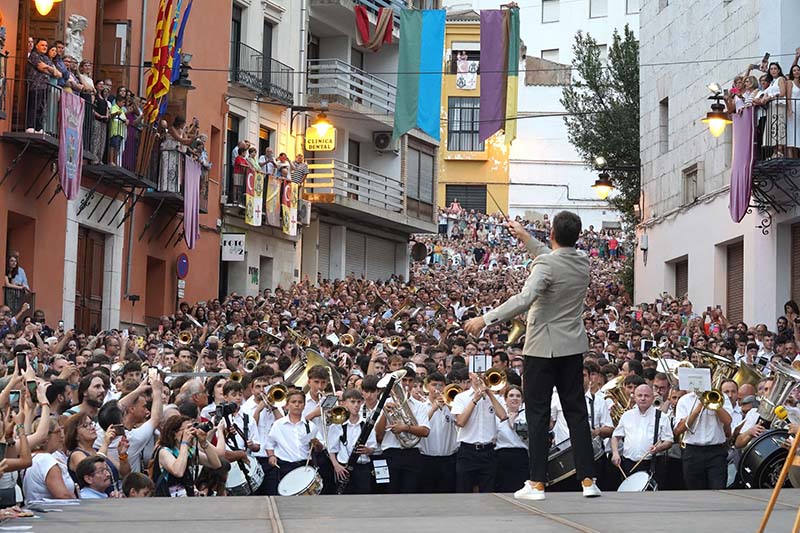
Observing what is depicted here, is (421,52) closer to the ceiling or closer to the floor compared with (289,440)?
closer to the ceiling

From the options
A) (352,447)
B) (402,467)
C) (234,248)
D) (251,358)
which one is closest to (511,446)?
(402,467)

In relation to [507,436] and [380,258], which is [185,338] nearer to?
[507,436]

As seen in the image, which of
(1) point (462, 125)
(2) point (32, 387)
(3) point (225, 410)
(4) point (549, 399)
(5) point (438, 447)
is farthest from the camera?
(1) point (462, 125)

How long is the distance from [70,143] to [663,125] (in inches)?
696

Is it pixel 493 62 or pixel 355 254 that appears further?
pixel 355 254

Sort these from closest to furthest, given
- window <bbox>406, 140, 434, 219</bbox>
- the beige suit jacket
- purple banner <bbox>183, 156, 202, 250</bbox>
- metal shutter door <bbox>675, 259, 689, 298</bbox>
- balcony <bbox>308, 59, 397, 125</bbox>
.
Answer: the beige suit jacket → purple banner <bbox>183, 156, 202, 250</bbox> → metal shutter door <bbox>675, 259, 689, 298</bbox> → balcony <bbox>308, 59, 397, 125</bbox> → window <bbox>406, 140, 434, 219</bbox>

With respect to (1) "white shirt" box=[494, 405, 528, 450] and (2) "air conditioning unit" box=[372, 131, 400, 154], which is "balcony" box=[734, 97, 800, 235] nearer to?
(1) "white shirt" box=[494, 405, 528, 450]

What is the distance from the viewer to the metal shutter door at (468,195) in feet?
260

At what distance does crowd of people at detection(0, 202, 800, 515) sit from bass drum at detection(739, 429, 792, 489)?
52cm

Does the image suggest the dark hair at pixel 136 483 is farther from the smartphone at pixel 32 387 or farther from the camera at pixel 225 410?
the camera at pixel 225 410

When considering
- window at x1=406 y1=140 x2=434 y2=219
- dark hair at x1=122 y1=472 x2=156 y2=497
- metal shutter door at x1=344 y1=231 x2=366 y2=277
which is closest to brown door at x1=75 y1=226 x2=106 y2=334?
metal shutter door at x1=344 y1=231 x2=366 y2=277

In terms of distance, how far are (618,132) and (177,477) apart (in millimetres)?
37235

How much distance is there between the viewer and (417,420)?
1538cm

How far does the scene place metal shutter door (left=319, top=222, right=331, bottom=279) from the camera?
148 ft
